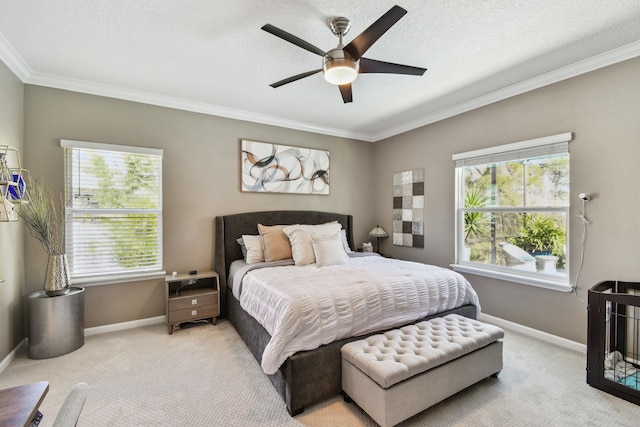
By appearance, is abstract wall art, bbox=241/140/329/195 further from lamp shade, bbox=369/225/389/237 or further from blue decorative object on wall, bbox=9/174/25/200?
blue decorative object on wall, bbox=9/174/25/200

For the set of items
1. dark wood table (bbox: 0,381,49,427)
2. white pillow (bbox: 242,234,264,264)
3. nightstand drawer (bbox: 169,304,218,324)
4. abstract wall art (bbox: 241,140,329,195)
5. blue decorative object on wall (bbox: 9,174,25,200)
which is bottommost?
nightstand drawer (bbox: 169,304,218,324)

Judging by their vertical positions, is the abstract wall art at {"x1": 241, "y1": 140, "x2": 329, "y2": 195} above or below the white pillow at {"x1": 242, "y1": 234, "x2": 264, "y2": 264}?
above

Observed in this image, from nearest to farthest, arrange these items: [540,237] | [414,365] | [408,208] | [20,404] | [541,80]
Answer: [20,404]
[414,365]
[541,80]
[540,237]
[408,208]

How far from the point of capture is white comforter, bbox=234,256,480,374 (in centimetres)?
193

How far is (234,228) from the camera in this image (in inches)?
148

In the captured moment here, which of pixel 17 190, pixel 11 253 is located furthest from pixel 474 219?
pixel 11 253

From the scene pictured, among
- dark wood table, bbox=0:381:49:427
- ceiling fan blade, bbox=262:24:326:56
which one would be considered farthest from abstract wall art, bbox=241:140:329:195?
dark wood table, bbox=0:381:49:427

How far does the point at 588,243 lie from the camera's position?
264 cm

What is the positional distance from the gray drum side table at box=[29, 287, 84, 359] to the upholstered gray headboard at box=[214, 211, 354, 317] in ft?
4.58

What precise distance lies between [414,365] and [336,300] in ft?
2.14

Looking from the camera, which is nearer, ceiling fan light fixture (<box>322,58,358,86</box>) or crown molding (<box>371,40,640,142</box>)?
ceiling fan light fixture (<box>322,58,358,86</box>)

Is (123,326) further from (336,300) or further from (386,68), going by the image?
(386,68)

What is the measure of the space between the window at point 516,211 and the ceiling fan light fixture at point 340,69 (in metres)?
2.18

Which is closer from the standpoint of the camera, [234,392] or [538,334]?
[234,392]
